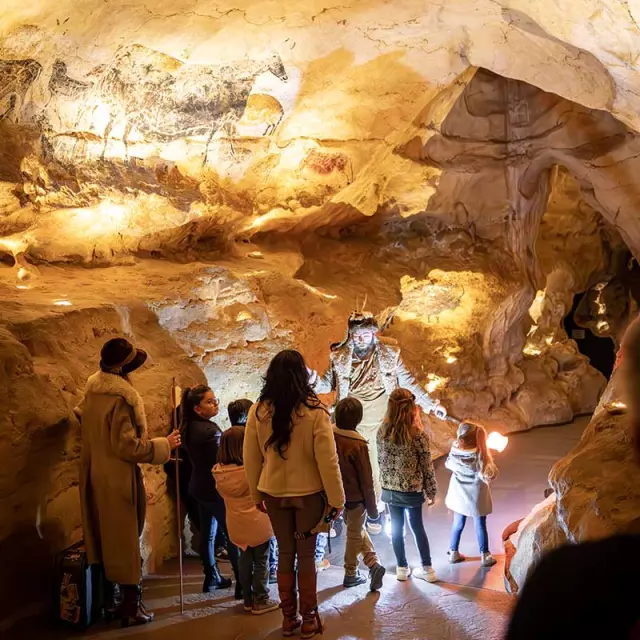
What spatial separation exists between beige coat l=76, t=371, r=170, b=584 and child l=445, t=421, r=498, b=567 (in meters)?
2.35

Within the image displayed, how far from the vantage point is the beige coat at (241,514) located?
3793 millimetres

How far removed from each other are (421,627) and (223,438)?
151cm

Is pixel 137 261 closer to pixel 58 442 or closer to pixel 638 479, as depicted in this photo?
pixel 58 442

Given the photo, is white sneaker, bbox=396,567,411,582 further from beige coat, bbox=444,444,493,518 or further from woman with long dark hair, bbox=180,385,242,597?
woman with long dark hair, bbox=180,385,242,597

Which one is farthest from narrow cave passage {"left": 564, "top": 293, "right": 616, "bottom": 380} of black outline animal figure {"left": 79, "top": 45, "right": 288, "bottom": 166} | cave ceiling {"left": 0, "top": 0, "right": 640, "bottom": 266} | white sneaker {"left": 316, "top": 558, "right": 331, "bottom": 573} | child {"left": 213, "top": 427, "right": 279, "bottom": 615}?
child {"left": 213, "top": 427, "right": 279, "bottom": 615}

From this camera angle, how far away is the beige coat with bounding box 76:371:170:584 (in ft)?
11.6

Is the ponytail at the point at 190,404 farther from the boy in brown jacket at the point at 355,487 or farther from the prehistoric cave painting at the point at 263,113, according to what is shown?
the prehistoric cave painting at the point at 263,113

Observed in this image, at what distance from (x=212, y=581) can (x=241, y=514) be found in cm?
78

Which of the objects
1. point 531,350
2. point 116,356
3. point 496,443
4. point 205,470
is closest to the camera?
point 116,356

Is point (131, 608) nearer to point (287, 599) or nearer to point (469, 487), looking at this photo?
point (287, 599)

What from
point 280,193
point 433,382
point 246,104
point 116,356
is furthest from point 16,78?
point 433,382

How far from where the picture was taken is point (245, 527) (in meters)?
3.80

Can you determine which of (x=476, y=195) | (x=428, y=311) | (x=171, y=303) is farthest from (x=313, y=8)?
(x=428, y=311)

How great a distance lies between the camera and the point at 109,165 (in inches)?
240
